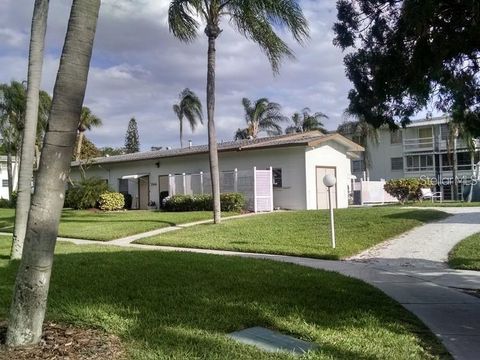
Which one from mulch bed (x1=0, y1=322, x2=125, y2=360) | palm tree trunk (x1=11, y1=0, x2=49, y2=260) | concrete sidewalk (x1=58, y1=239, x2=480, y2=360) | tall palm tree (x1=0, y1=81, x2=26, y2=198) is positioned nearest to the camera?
mulch bed (x1=0, y1=322, x2=125, y2=360)

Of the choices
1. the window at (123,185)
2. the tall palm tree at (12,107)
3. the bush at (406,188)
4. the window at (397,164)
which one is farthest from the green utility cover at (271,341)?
the window at (397,164)

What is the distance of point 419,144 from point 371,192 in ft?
66.0

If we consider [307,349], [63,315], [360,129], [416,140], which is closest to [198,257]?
[63,315]

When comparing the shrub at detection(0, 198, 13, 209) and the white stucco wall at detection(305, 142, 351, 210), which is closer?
the white stucco wall at detection(305, 142, 351, 210)

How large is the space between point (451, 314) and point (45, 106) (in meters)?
28.6

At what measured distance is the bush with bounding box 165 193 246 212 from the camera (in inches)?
941

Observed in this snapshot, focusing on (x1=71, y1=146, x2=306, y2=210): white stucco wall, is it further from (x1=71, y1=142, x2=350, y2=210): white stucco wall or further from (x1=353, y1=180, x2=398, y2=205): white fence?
(x1=353, y1=180, x2=398, y2=205): white fence

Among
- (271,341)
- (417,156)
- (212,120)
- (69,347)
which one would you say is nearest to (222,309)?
(271,341)

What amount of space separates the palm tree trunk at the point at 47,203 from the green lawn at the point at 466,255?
8.49 m

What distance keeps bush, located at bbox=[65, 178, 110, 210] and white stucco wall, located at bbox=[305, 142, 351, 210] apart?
11853 millimetres

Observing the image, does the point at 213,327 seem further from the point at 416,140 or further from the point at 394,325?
the point at 416,140

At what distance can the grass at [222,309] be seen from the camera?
5.02 m

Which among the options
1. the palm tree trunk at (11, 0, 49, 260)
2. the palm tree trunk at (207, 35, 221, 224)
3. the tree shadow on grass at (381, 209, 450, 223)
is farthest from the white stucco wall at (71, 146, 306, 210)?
the palm tree trunk at (11, 0, 49, 260)

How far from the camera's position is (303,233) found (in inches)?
625
